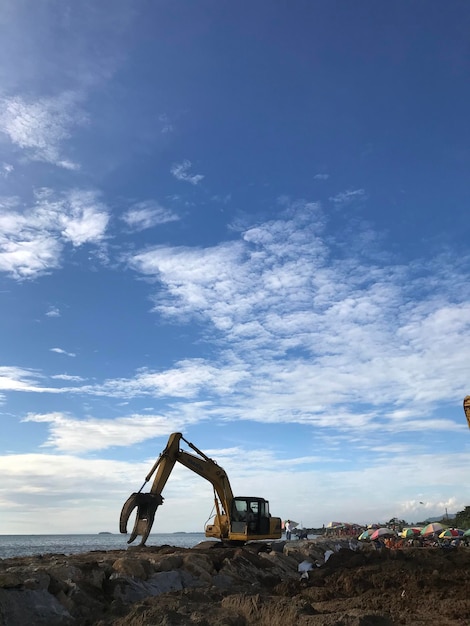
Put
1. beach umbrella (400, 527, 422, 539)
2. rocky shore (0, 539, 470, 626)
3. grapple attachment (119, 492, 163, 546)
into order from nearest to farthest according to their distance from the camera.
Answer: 1. rocky shore (0, 539, 470, 626)
2. grapple attachment (119, 492, 163, 546)
3. beach umbrella (400, 527, 422, 539)

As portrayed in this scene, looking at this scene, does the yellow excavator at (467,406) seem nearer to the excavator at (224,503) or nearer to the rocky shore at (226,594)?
the rocky shore at (226,594)

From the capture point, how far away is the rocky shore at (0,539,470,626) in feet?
31.3

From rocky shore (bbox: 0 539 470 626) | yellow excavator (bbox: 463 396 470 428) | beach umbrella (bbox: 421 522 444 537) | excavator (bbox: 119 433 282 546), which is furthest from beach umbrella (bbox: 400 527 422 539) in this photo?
yellow excavator (bbox: 463 396 470 428)

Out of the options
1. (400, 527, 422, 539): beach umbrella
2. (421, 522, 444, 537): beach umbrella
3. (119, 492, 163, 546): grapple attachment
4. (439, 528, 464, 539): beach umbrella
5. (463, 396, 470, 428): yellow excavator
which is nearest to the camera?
(463, 396, 470, 428): yellow excavator

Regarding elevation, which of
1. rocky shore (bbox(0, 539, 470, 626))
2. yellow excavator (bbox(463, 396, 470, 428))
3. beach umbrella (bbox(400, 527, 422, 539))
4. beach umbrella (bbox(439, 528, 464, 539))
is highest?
yellow excavator (bbox(463, 396, 470, 428))

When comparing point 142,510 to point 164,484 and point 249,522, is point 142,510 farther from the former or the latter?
point 249,522

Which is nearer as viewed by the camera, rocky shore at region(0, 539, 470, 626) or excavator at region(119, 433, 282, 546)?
rocky shore at region(0, 539, 470, 626)

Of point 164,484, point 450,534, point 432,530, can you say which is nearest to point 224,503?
point 164,484

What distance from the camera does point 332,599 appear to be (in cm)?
1284

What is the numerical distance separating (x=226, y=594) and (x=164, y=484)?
29.3ft

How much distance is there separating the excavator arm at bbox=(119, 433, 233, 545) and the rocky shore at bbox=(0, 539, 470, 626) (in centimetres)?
298

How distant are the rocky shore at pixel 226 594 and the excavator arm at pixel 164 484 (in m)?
2.98

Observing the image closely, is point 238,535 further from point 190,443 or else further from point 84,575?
point 84,575

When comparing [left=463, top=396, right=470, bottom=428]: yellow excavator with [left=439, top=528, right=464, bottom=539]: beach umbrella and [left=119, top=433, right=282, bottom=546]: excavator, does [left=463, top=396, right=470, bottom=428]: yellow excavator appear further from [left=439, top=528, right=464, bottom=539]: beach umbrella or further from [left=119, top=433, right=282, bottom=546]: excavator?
[left=439, top=528, right=464, bottom=539]: beach umbrella
